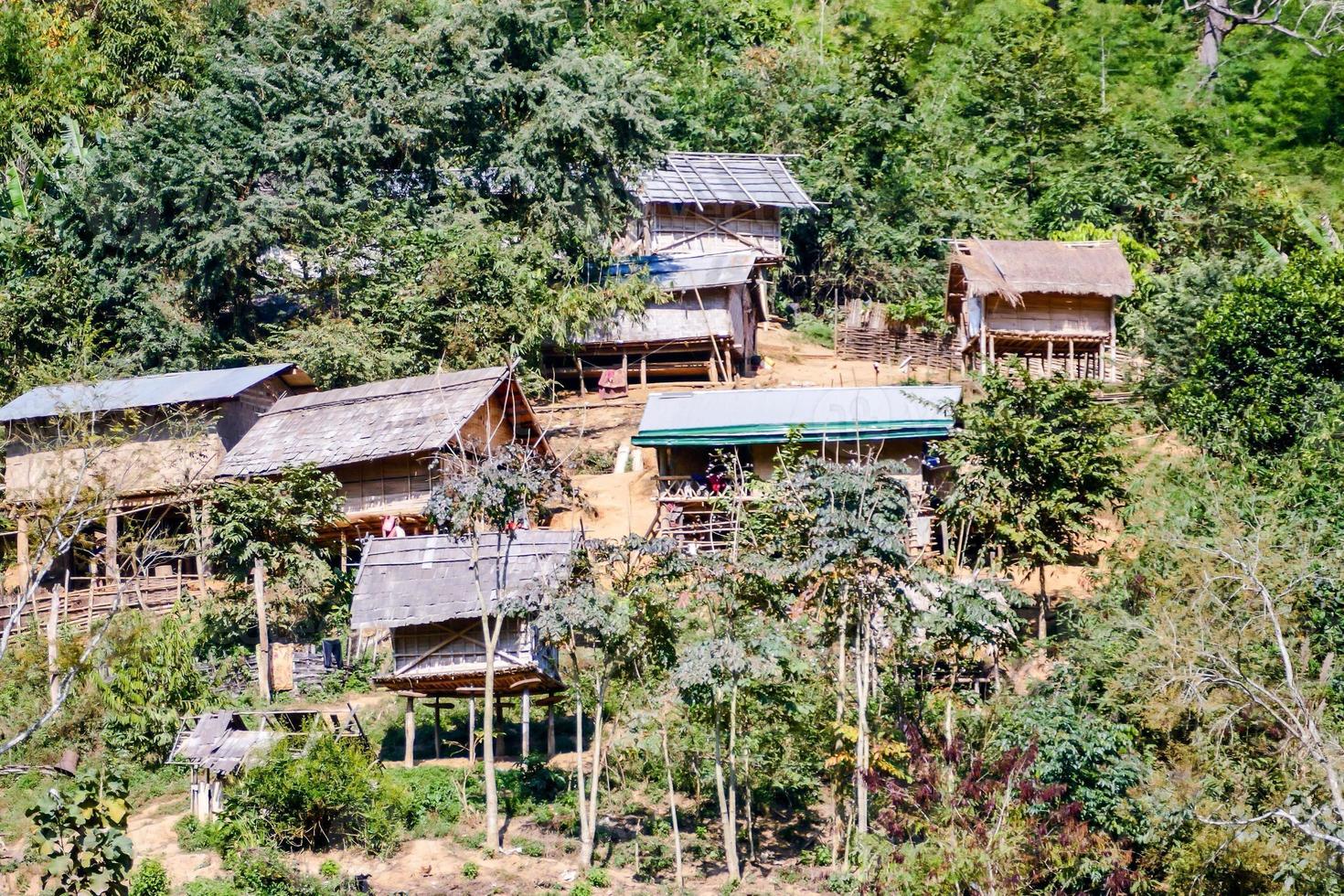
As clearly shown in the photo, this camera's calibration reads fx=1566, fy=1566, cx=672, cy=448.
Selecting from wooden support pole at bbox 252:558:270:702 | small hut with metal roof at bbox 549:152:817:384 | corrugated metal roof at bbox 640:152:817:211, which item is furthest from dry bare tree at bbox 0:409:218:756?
corrugated metal roof at bbox 640:152:817:211

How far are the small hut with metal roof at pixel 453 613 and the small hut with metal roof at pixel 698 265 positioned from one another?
1176 centimetres

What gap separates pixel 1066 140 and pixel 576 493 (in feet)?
67.4

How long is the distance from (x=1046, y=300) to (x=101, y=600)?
1734 centimetres

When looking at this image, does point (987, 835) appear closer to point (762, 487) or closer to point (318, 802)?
point (762, 487)

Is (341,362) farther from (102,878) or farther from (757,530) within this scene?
(102,878)

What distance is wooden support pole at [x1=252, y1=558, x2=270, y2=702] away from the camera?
20.7 m

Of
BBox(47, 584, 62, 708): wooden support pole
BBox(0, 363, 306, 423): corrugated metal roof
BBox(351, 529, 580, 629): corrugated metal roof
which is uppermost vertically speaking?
BBox(0, 363, 306, 423): corrugated metal roof

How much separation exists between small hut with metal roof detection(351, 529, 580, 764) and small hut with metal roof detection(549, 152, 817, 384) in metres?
11.8

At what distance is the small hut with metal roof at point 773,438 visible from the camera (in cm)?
2319

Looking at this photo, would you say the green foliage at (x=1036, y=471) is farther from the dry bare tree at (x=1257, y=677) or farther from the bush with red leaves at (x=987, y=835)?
the bush with red leaves at (x=987, y=835)

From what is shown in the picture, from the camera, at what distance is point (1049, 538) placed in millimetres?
20219

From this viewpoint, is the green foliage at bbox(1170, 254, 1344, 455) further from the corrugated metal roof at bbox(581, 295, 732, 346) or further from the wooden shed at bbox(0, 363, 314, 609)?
the wooden shed at bbox(0, 363, 314, 609)

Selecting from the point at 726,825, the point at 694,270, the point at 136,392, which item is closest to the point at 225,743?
the point at 726,825

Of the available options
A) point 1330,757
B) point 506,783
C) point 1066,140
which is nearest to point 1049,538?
point 1330,757
